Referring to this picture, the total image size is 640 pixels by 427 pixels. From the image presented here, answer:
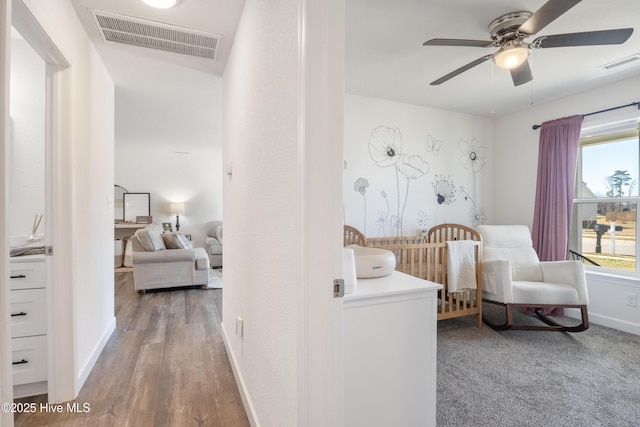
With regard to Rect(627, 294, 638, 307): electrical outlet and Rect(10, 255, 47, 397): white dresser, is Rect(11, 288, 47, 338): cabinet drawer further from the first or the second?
Rect(627, 294, 638, 307): electrical outlet

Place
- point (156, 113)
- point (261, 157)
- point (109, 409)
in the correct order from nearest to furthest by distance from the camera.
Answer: point (261, 157) < point (109, 409) < point (156, 113)

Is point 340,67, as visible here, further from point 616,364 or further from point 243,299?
point 616,364

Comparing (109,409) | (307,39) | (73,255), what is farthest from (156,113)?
(307,39)

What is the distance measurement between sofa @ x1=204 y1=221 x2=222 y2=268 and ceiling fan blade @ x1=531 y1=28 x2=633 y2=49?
552 cm

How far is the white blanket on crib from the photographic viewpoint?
9.21 ft

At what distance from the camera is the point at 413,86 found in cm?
309

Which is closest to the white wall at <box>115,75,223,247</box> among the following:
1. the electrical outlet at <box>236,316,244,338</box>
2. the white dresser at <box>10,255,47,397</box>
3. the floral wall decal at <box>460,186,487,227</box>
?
the white dresser at <box>10,255,47,397</box>

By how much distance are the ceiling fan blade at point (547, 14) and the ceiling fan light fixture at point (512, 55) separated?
0.39 feet

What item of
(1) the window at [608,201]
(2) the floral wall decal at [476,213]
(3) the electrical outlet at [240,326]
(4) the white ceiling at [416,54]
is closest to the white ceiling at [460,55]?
(4) the white ceiling at [416,54]

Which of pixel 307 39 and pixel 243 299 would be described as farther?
pixel 243 299

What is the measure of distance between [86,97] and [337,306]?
2.26 m

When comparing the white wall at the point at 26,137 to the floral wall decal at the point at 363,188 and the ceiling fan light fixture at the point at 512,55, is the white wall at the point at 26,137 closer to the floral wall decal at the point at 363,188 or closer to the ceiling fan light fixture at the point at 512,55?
the floral wall decal at the point at 363,188

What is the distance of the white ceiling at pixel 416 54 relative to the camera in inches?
72.1

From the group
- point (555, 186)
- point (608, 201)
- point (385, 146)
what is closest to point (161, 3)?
point (385, 146)
